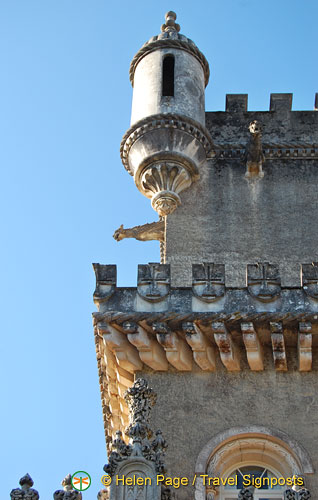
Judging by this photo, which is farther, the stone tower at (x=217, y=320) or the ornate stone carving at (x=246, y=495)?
the stone tower at (x=217, y=320)

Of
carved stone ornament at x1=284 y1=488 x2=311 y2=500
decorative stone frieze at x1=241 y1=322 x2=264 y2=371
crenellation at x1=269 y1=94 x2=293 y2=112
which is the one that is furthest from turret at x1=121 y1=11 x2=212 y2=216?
carved stone ornament at x1=284 y1=488 x2=311 y2=500

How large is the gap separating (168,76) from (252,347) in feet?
24.7

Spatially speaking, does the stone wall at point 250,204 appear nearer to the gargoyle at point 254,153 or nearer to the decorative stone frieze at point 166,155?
the gargoyle at point 254,153

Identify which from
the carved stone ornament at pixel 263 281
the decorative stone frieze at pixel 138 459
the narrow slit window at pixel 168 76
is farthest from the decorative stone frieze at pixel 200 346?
the narrow slit window at pixel 168 76

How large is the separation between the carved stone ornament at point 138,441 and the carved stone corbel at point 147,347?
2.56m

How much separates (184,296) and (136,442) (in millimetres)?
4393

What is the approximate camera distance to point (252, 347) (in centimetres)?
1920

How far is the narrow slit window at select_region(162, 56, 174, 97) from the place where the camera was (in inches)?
935

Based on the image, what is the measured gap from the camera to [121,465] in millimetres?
15539

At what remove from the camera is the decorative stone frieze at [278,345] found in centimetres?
1903

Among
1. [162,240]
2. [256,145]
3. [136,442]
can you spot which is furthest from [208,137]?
[136,442]

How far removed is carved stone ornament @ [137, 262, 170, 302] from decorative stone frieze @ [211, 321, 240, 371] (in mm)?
1158

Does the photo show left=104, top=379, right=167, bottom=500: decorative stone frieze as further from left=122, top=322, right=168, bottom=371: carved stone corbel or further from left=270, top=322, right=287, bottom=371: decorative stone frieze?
left=270, top=322, right=287, bottom=371: decorative stone frieze

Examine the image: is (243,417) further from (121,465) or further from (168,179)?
(168,179)
